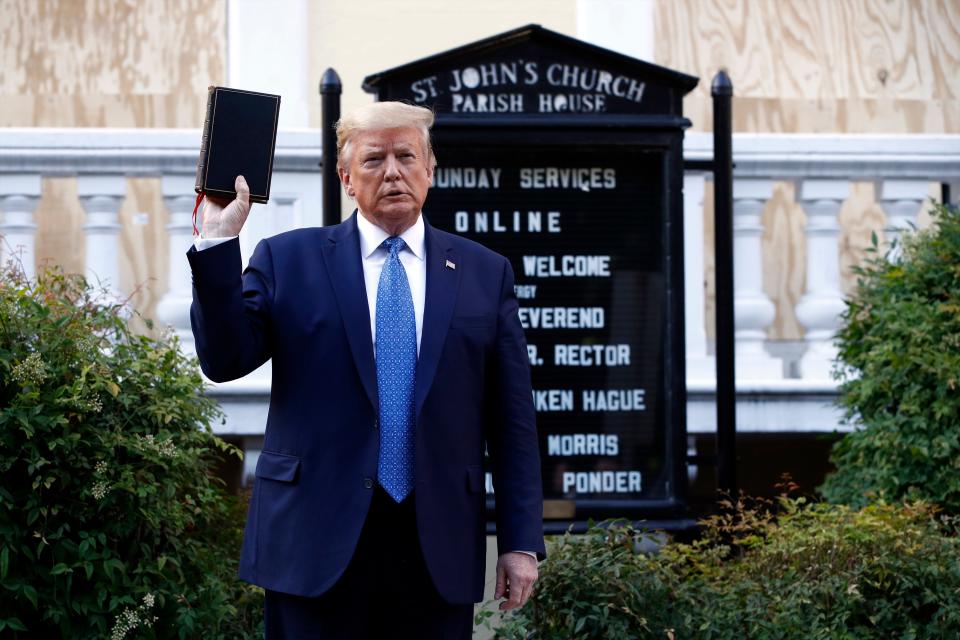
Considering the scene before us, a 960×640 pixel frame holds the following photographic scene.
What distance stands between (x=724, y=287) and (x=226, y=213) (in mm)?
2607

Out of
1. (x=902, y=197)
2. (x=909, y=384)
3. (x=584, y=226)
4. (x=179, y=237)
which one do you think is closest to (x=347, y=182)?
(x=584, y=226)

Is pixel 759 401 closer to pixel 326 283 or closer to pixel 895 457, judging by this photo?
pixel 895 457

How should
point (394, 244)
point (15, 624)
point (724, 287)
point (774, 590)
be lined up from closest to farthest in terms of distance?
point (394, 244)
point (15, 624)
point (774, 590)
point (724, 287)

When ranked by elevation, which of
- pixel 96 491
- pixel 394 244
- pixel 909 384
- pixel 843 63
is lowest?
pixel 96 491

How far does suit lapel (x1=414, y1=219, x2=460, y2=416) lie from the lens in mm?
3023

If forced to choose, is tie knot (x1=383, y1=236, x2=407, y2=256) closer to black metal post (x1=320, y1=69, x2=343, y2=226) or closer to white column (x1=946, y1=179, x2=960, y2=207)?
black metal post (x1=320, y1=69, x2=343, y2=226)

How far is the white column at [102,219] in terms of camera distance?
578cm

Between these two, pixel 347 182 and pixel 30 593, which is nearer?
pixel 347 182

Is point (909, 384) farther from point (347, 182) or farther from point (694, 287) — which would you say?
point (347, 182)

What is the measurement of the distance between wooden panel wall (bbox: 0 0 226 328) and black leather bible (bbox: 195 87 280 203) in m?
4.59

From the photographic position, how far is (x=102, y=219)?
19.0ft

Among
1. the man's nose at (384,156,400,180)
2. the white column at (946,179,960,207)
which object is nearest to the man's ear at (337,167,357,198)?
the man's nose at (384,156,400,180)

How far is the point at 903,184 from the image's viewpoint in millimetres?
5992

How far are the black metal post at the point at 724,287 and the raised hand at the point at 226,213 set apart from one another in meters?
2.53
